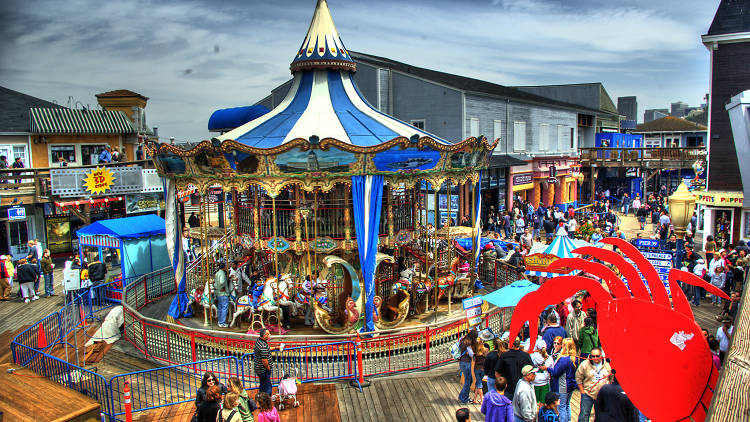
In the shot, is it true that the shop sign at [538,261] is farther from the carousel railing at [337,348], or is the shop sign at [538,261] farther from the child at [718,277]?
the child at [718,277]

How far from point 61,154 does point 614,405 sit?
89.1ft

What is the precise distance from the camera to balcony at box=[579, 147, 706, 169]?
36625 mm

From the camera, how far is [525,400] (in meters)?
6.86

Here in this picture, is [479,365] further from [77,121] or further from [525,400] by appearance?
[77,121]

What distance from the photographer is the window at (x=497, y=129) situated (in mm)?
29438

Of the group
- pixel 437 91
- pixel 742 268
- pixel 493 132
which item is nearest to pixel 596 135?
pixel 493 132

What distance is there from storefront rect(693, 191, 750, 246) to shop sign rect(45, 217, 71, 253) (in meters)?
27.6

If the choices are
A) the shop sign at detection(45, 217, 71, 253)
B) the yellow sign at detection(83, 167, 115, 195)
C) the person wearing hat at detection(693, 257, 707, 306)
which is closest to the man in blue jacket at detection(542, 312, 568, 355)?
the person wearing hat at detection(693, 257, 707, 306)

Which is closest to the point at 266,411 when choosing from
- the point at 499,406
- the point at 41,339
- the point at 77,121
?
the point at 499,406

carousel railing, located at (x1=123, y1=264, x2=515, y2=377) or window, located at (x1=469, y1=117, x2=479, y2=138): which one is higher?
window, located at (x1=469, y1=117, x2=479, y2=138)

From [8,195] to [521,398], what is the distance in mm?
21641

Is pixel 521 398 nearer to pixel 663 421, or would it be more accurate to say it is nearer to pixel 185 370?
pixel 663 421

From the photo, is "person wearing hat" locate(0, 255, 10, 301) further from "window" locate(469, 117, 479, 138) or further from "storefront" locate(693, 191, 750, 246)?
"storefront" locate(693, 191, 750, 246)

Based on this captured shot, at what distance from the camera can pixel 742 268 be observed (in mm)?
13555
